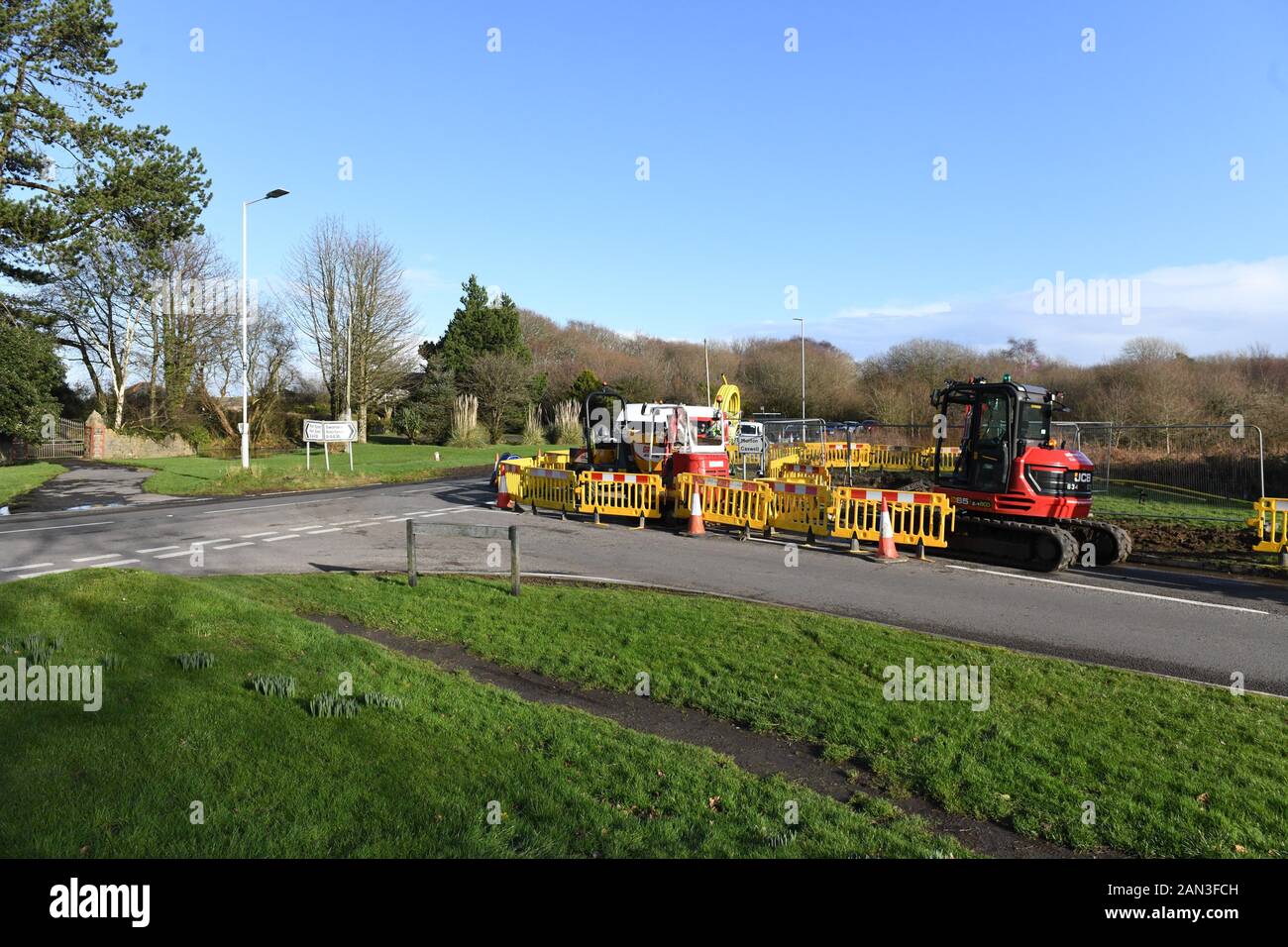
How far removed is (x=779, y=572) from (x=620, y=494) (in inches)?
246

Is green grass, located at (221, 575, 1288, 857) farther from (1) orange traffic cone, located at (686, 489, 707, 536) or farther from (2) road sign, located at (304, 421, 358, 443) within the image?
(2) road sign, located at (304, 421, 358, 443)

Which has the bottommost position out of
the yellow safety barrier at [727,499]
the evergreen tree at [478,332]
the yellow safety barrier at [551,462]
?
the yellow safety barrier at [727,499]

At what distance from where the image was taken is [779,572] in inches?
497

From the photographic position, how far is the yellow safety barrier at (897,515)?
14.3 meters

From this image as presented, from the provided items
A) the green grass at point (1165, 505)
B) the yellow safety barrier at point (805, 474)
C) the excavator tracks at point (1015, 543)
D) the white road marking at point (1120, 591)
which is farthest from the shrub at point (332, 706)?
the green grass at point (1165, 505)

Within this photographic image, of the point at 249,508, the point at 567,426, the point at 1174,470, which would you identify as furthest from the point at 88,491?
the point at 1174,470

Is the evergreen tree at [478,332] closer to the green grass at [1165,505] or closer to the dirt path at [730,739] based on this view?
the green grass at [1165,505]

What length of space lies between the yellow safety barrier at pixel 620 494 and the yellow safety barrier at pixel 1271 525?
35.2 feet

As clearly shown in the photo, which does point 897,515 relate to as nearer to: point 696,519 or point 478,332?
point 696,519

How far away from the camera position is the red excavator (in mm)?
13438

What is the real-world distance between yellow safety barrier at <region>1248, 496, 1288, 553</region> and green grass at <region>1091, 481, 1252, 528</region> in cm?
313

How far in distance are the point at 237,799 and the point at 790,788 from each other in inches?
122

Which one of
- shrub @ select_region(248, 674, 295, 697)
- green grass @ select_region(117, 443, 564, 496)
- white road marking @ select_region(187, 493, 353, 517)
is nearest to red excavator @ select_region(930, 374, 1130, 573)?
shrub @ select_region(248, 674, 295, 697)
